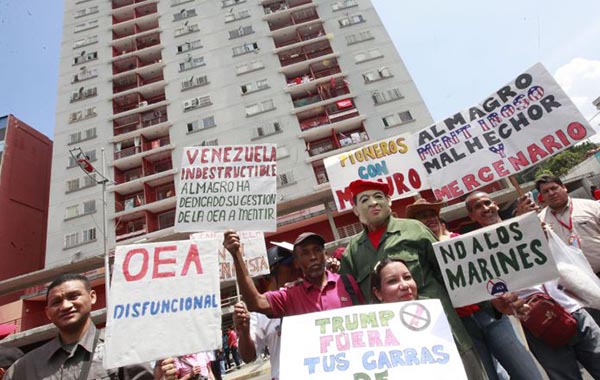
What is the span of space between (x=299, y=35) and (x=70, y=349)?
30.6 metres

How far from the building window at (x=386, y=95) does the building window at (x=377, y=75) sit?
4.07 ft

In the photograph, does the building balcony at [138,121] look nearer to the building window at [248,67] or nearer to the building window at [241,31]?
the building window at [248,67]

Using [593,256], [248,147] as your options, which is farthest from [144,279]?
[593,256]

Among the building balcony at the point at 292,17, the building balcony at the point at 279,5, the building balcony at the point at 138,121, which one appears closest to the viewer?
the building balcony at the point at 138,121

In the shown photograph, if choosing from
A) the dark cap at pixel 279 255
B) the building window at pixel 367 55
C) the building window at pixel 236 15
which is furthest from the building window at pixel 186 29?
the dark cap at pixel 279 255

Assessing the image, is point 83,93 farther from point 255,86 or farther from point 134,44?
point 255,86

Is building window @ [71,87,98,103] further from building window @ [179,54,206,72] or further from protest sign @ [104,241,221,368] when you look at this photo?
protest sign @ [104,241,221,368]

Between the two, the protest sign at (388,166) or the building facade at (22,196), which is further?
the building facade at (22,196)

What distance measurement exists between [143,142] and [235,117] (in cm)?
757

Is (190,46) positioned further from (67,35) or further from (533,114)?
(533,114)

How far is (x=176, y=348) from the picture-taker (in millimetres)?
2400

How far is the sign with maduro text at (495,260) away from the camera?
7.51 ft

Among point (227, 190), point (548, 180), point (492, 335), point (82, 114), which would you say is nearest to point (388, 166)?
point (548, 180)

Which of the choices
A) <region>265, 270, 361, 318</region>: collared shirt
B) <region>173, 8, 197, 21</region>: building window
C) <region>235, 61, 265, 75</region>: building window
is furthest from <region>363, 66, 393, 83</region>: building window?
<region>265, 270, 361, 318</region>: collared shirt
